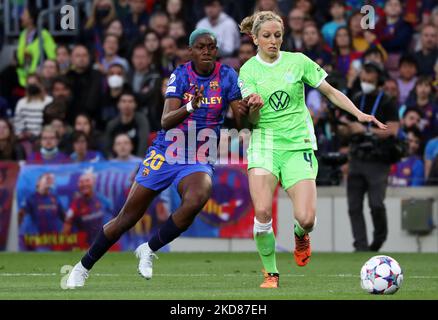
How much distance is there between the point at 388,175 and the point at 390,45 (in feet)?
12.6

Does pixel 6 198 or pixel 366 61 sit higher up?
pixel 366 61

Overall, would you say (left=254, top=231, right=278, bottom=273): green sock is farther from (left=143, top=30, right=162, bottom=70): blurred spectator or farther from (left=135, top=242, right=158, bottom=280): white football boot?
(left=143, top=30, right=162, bottom=70): blurred spectator

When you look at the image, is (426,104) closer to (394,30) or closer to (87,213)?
(394,30)

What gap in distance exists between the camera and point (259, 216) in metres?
11.7

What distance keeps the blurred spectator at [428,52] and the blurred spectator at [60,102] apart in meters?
5.81

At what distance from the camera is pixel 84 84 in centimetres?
2155

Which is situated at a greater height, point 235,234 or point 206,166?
point 206,166

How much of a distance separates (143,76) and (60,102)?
65.1 inches

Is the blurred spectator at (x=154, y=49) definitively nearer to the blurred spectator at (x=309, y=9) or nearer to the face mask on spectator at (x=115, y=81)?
the face mask on spectator at (x=115, y=81)

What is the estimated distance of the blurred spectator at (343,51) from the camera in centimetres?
2055

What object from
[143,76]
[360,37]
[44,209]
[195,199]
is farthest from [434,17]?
[195,199]

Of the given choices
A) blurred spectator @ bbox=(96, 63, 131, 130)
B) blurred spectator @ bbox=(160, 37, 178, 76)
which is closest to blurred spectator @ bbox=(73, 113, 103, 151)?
blurred spectator @ bbox=(96, 63, 131, 130)
